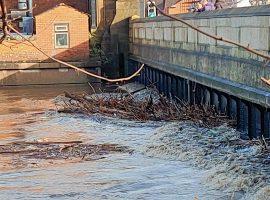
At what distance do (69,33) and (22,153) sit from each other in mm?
19791

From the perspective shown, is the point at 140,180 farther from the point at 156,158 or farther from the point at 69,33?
the point at 69,33

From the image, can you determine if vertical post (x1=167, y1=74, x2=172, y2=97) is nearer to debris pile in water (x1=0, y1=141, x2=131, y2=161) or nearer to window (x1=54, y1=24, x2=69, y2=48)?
debris pile in water (x1=0, y1=141, x2=131, y2=161)

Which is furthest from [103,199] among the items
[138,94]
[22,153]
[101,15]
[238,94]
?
[101,15]

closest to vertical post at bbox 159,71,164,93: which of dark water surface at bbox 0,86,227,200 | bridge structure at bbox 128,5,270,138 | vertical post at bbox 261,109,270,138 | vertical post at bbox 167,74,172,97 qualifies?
bridge structure at bbox 128,5,270,138

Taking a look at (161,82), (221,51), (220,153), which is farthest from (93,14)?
(220,153)

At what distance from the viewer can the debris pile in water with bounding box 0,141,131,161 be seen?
12.7 m

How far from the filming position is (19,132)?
1628 centimetres

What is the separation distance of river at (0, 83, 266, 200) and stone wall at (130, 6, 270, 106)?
2120mm

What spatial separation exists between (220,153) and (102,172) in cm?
248

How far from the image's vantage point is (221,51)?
589 inches

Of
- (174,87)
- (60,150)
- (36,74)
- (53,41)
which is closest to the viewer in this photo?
(60,150)

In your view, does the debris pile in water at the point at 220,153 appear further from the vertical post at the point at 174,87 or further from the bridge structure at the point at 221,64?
the vertical post at the point at 174,87

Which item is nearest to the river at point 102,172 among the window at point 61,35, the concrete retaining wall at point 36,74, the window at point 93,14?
the concrete retaining wall at point 36,74

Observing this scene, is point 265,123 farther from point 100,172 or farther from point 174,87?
point 174,87
